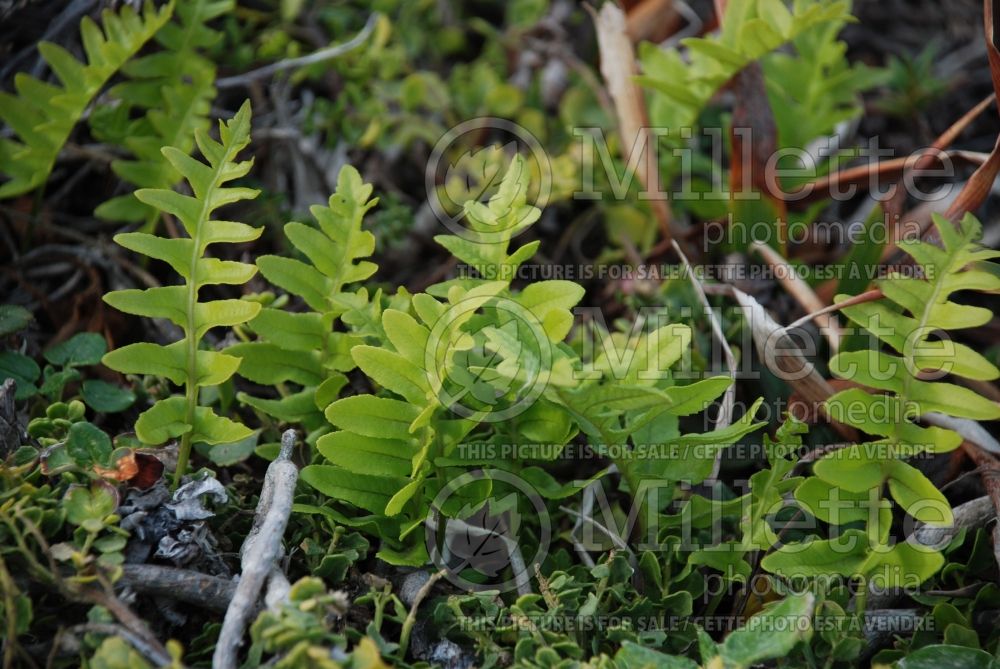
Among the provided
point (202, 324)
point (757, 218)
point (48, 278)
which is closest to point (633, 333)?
point (757, 218)

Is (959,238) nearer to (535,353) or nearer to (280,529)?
(535,353)

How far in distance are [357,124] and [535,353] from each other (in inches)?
59.5

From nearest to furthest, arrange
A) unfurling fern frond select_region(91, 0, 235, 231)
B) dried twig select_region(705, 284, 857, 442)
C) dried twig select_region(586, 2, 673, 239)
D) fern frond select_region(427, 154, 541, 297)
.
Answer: fern frond select_region(427, 154, 541, 297) < dried twig select_region(705, 284, 857, 442) < unfurling fern frond select_region(91, 0, 235, 231) < dried twig select_region(586, 2, 673, 239)

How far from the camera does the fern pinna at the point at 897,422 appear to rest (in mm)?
1649

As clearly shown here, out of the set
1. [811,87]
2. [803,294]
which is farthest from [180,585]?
[811,87]

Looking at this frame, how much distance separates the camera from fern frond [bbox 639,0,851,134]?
2.18 metres

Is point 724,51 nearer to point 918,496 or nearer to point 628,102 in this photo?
point 628,102

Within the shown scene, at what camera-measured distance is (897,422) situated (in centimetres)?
170

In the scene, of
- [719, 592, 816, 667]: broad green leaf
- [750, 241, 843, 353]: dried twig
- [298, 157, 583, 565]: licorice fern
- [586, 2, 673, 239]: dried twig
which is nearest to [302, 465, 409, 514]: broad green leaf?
[298, 157, 583, 565]: licorice fern

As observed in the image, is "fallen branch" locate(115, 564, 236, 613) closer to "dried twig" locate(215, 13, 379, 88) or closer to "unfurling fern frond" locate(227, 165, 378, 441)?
"unfurling fern frond" locate(227, 165, 378, 441)

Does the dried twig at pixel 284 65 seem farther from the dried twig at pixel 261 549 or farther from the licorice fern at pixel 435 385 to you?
the dried twig at pixel 261 549

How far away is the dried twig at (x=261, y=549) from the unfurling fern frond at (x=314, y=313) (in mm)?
176

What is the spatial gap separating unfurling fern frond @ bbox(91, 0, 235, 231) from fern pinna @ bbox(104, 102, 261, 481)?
22.5 inches

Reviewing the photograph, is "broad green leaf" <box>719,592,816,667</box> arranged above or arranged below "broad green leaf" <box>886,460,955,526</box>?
below
